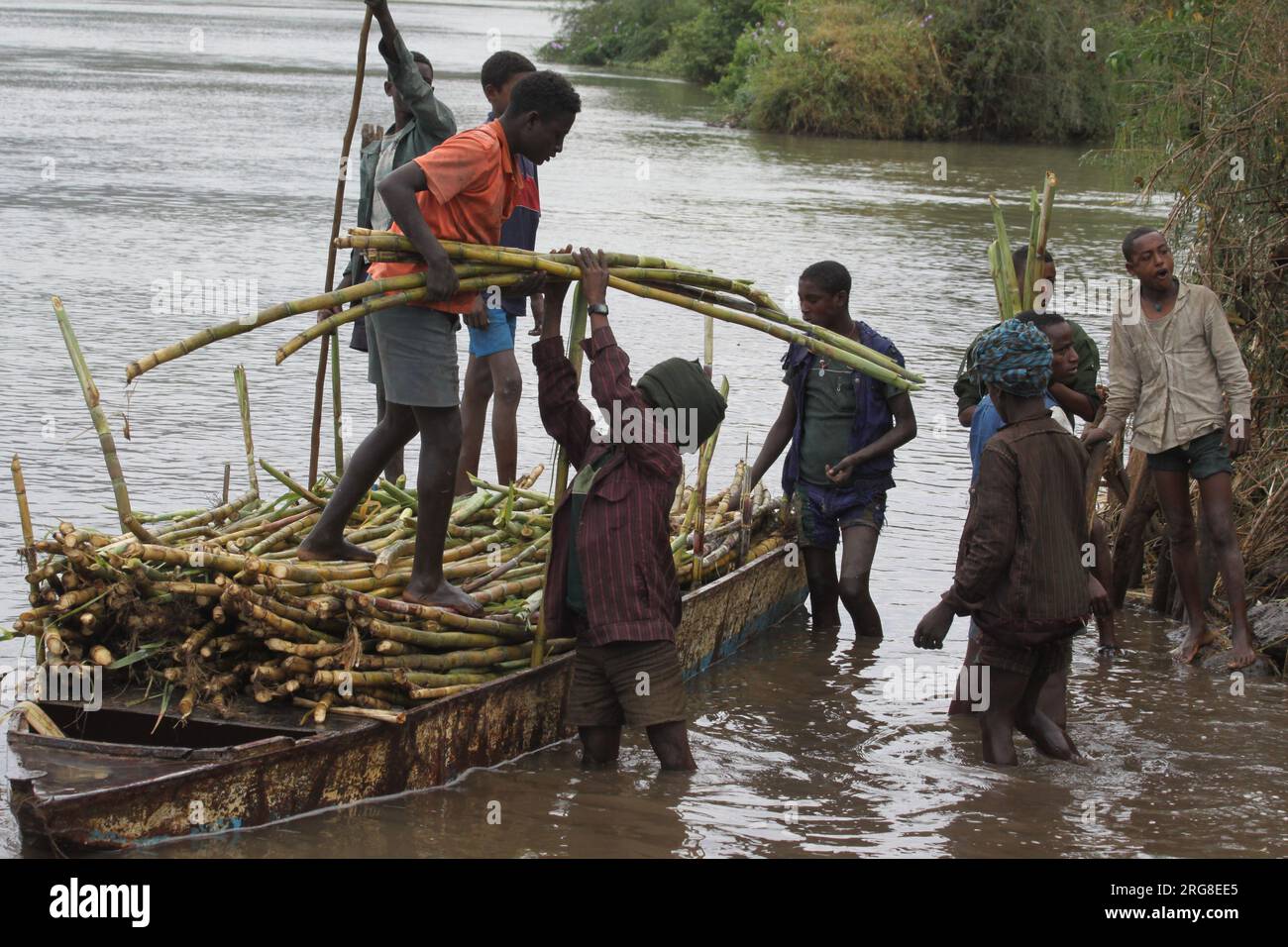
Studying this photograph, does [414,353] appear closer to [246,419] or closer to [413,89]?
[246,419]

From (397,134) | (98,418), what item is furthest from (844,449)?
(98,418)

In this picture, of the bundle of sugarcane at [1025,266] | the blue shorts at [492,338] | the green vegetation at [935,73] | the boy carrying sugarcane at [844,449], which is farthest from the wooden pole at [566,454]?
the green vegetation at [935,73]

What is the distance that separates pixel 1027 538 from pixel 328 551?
234 centimetres

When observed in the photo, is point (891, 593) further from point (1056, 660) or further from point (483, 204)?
point (483, 204)

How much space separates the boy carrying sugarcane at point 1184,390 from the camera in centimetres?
661

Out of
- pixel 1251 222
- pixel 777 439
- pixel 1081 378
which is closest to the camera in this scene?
pixel 1081 378

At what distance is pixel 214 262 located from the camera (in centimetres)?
1523

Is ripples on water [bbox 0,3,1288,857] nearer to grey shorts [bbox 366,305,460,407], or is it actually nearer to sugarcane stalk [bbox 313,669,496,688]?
sugarcane stalk [bbox 313,669,496,688]

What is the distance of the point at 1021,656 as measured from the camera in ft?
16.9

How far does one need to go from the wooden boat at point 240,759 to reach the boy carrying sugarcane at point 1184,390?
9.25ft

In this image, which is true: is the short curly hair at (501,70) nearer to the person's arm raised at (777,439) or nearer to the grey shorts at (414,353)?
the person's arm raised at (777,439)

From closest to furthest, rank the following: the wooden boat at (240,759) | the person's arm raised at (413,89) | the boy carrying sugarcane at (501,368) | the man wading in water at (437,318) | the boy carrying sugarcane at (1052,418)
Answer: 1. the wooden boat at (240,759)
2. the man wading in water at (437,318)
3. the boy carrying sugarcane at (1052,418)
4. the person's arm raised at (413,89)
5. the boy carrying sugarcane at (501,368)

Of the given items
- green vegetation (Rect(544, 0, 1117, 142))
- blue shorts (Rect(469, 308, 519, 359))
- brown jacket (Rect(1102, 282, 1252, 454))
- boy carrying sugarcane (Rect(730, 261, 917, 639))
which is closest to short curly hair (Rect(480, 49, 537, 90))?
blue shorts (Rect(469, 308, 519, 359))
